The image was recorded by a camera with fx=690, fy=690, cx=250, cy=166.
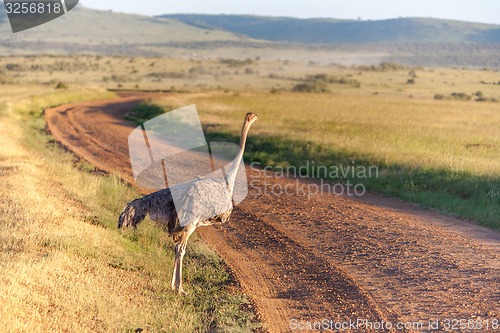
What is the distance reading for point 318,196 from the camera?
581 inches

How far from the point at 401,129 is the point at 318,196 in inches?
458

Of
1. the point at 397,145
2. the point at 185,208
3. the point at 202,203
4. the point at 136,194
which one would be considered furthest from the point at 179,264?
the point at 397,145

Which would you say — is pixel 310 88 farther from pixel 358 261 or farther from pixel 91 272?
pixel 91 272

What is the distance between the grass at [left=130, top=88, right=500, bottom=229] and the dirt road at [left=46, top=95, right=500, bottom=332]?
4.21ft

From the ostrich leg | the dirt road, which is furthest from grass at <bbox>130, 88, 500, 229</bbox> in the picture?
the ostrich leg

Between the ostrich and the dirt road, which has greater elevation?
the ostrich

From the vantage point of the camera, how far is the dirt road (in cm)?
761

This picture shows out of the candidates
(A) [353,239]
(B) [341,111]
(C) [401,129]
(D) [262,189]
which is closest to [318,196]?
(D) [262,189]

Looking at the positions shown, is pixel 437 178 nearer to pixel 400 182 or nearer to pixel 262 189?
pixel 400 182

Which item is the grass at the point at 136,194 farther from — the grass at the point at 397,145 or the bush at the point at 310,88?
the bush at the point at 310,88

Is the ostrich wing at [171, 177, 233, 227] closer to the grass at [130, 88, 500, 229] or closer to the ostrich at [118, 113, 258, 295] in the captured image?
the ostrich at [118, 113, 258, 295]

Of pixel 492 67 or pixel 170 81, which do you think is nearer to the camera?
pixel 170 81

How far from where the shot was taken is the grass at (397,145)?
48.4 feet

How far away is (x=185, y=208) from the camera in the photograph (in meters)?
8.27
